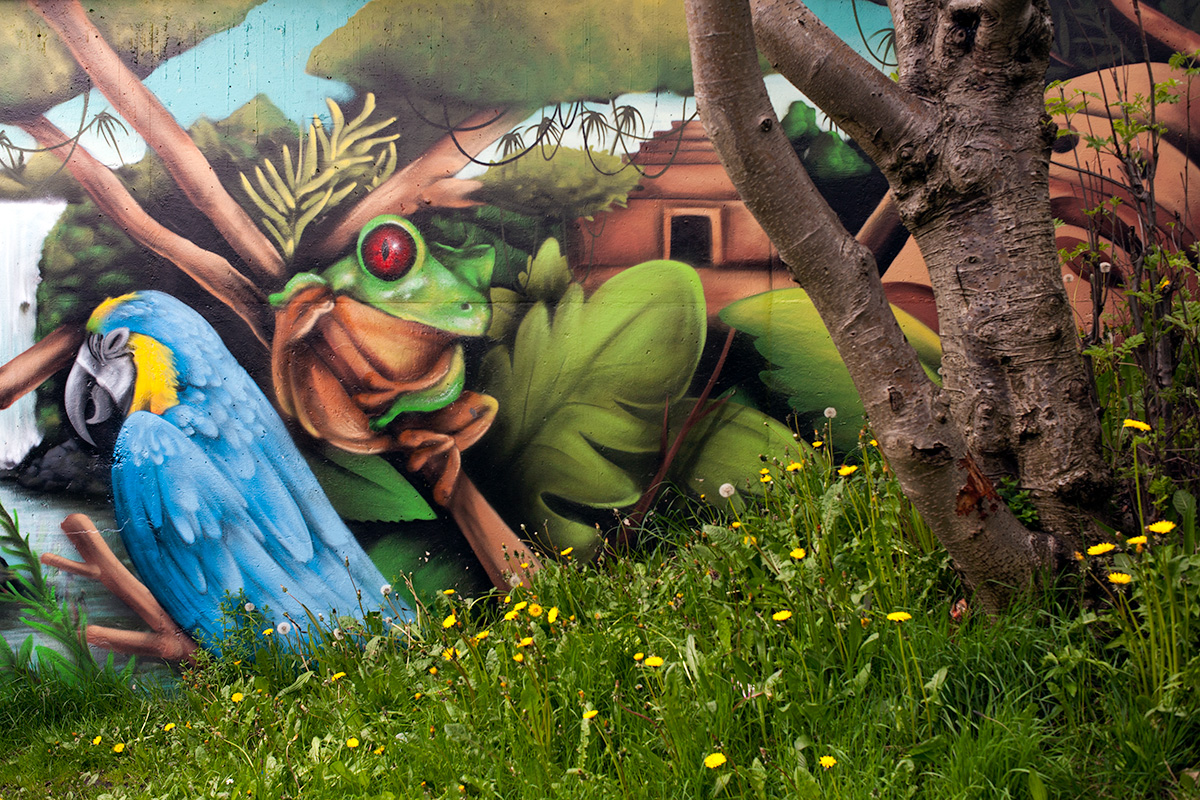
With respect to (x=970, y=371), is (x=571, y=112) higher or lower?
higher

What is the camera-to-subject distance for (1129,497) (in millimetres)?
2012

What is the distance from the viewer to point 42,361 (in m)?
3.23

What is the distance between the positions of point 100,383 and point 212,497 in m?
0.76

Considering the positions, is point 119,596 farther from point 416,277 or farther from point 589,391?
point 589,391

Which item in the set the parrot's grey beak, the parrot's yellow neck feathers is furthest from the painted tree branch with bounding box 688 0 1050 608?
the parrot's grey beak

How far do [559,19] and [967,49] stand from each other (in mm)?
1938

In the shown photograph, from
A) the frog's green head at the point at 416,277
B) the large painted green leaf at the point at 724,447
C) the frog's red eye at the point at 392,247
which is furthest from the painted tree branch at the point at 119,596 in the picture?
the large painted green leaf at the point at 724,447

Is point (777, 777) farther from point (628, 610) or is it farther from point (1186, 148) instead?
point (1186, 148)

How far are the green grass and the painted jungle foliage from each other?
509mm

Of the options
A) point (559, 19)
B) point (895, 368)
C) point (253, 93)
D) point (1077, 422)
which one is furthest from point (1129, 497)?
point (253, 93)

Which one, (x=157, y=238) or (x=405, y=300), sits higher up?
(x=157, y=238)

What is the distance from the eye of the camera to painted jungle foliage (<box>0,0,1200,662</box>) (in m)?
3.17

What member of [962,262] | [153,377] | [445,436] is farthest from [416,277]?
[962,262]

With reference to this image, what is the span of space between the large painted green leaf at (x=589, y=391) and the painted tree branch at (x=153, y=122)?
1383mm
